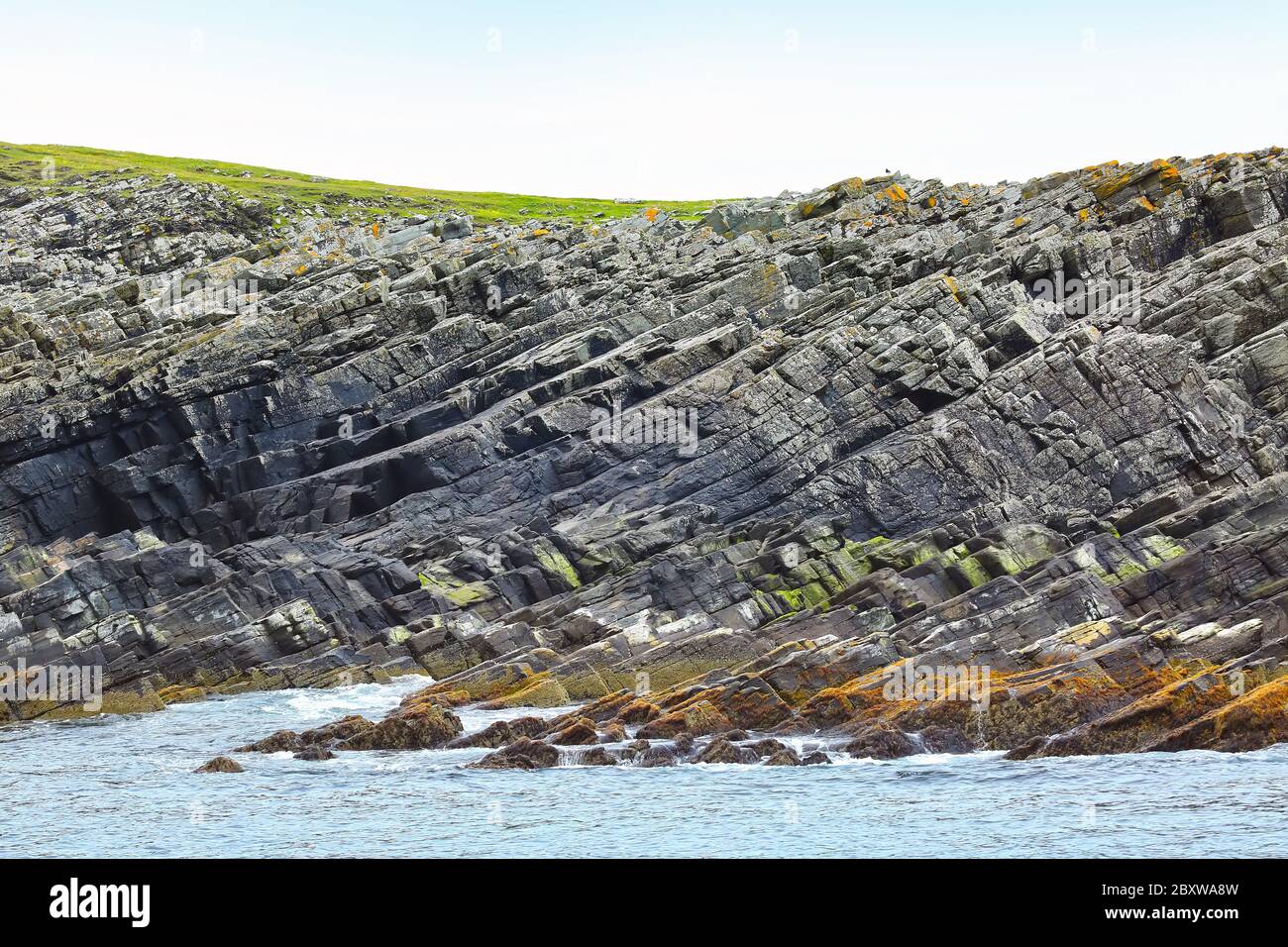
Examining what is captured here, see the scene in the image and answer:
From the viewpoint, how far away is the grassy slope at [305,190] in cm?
15700

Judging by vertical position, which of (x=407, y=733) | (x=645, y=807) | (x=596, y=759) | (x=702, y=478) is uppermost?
(x=702, y=478)

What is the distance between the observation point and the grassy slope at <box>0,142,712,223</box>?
15700 cm

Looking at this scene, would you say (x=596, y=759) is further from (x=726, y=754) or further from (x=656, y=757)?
(x=726, y=754)

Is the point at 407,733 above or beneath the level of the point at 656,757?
beneath

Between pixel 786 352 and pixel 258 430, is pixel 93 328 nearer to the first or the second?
pixel 258 430

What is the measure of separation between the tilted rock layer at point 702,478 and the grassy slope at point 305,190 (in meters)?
56.4

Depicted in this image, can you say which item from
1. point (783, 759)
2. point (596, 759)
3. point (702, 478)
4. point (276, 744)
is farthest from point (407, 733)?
point (702, 478)

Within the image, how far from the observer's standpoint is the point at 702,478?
235 feet

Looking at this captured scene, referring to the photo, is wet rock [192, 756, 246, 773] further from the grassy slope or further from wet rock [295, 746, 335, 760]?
the grassy slope

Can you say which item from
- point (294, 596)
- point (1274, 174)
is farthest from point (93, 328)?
point (1274, 174)

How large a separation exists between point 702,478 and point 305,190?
112 meters

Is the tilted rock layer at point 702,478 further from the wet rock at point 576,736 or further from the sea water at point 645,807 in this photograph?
the sea water at point 645,807

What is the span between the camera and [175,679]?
59.5 metres

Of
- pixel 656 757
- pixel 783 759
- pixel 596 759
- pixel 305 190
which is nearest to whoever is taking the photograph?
pixel 783 759
